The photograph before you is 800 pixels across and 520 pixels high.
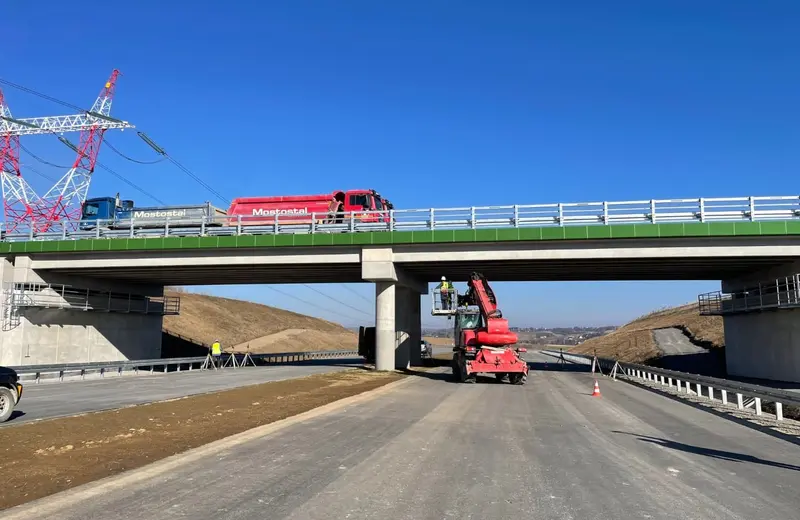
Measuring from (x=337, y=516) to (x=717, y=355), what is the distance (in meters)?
42.1

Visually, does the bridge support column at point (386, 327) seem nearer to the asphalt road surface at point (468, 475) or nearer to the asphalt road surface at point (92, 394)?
the asphalt road surface at point (92, 394)

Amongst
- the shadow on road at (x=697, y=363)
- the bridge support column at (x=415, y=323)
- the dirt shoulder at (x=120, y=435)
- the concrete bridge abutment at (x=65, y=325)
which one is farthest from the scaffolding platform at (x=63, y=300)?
the shadow on road at (x=697, y=363)

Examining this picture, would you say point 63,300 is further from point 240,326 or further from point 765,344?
point 240,326

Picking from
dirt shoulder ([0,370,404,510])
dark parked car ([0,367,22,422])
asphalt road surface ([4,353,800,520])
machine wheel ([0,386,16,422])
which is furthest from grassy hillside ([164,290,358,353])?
asphalt road surface ([4,353,800,520])

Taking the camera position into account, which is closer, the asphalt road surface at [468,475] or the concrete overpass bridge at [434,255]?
the asphalt road surface at [468,475]

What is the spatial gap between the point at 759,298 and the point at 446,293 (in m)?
16.3

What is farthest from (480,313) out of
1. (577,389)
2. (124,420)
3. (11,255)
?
(11,255)

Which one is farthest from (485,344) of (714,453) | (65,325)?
(65,325)

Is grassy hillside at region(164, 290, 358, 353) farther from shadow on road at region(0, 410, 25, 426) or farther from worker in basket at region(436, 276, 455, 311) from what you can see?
shadow on road at region(0, 410, 25, 426)

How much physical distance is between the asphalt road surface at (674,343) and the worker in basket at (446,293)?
75.5 ft

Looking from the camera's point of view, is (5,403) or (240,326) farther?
(240,326)

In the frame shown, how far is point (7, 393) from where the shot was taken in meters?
12.8

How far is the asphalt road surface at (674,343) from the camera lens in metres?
44.2

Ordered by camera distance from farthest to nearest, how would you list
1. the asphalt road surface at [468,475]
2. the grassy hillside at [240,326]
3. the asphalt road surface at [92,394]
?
the grassy hillside at [240,326] → the asphalt road surface at [92,394] → the asphalt road surface at [468,475]
